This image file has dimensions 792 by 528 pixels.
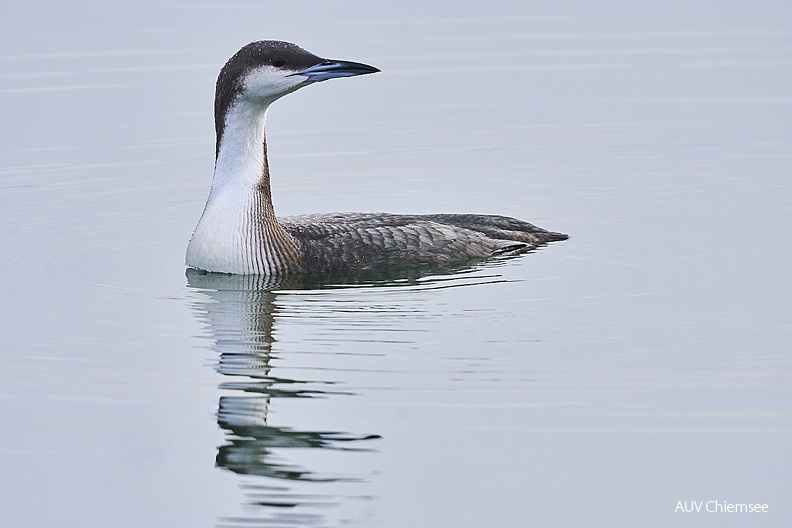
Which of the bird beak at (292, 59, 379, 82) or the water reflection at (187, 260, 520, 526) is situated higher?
the bird beak at (292, 59, 379, 82)

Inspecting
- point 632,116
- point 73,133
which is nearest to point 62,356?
point 73,133

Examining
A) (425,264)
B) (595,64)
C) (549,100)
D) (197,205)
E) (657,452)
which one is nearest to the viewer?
(657,452)

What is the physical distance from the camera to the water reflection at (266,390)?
6.80 metres

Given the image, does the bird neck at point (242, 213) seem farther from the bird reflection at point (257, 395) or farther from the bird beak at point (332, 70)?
the bird beak at point (332, 70)

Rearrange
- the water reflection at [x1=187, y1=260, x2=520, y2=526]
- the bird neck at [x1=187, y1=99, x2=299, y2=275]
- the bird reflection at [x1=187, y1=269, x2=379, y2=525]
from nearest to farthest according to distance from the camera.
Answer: the water reflection at [x1=187, y1=260, x2=520, y2=526] < the bird reflection at [x1=187, y1=269, x2=379, y2=525] < the bird neck at [x1=187, y1=99, x2=299, y2=275]

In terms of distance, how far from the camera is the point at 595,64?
17.8 m

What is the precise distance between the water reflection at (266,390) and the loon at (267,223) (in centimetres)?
13

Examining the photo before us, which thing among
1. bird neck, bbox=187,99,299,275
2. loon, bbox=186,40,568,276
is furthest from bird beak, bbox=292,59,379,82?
bird neck, bbox=187,99,299,275

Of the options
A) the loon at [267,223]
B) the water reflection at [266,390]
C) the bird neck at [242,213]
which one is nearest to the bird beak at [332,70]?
the loon at [267,223]

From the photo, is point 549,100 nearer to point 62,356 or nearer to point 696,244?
point 696,244

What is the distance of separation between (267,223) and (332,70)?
1.04 meters

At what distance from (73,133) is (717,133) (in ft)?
19.2

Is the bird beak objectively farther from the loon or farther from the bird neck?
the bird neck

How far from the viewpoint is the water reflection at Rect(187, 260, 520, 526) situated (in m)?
6.80
